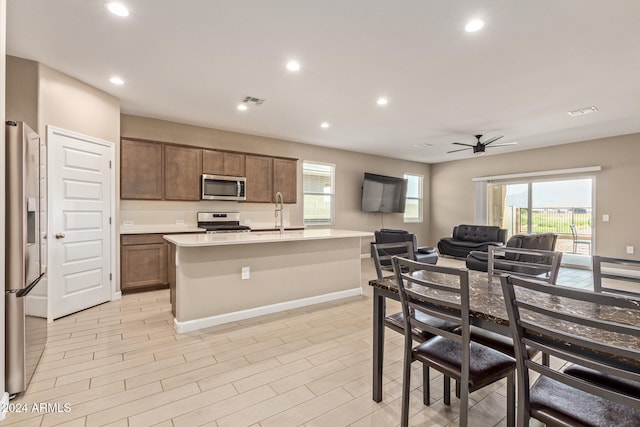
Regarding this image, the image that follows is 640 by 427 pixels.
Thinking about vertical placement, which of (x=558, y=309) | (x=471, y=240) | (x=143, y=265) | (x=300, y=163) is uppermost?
(x=300, y=163)

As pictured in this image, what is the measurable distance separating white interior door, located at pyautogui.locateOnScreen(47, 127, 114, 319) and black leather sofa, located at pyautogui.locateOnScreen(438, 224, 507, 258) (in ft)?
22.8

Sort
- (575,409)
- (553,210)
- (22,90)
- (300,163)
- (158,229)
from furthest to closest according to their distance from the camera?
(553,210) < (300,163) < (158,229) < (22,90) < (575,409)

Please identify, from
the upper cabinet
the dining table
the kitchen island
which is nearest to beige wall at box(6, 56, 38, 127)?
the upper cabinet

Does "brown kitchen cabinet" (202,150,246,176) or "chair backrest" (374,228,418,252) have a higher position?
"brown kitchen cabinet" (202,150,246,176)

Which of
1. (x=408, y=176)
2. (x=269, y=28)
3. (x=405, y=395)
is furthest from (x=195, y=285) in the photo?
(x=408, y=176)

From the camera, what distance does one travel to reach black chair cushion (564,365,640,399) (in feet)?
4.09

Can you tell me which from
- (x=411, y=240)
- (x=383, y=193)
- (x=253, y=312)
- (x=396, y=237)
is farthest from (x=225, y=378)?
(x=383, y=193)

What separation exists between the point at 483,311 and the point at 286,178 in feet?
16.7

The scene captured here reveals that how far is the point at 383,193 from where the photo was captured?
313 inches

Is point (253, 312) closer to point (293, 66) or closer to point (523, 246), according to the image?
point (293, 66)

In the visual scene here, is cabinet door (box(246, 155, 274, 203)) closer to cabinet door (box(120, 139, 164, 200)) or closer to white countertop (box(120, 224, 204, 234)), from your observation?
white countertop (box(120, 224, 204, 234))

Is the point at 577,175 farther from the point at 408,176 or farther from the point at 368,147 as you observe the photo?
the point at 368,147

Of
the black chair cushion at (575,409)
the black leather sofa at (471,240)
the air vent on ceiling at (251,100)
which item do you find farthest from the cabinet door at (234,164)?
the black leather sofa at (471,240)

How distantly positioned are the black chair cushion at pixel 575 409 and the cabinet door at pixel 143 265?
15.3ft
